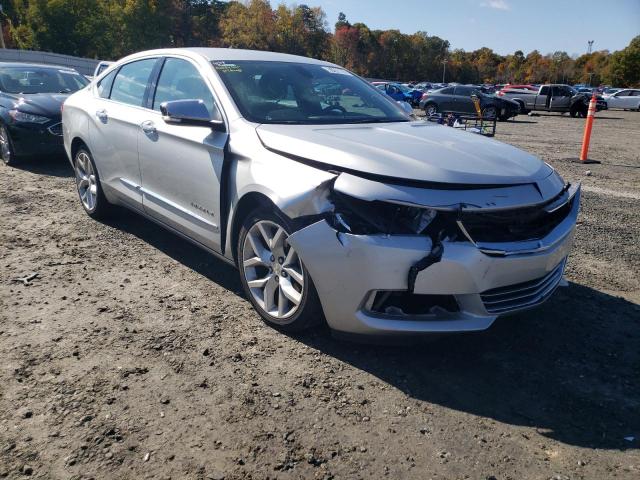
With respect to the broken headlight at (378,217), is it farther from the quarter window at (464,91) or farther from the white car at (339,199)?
the quarter window at (464,91)

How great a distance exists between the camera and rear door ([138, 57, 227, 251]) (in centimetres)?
358

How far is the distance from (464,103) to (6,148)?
2068cm

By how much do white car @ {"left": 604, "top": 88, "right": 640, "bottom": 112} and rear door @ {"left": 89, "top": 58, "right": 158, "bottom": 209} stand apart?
40865 mm

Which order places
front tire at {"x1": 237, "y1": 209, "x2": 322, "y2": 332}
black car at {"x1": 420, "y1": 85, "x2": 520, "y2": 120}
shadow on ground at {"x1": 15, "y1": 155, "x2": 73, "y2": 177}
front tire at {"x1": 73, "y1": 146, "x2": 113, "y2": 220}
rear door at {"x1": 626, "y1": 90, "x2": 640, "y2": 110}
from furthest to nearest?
rear door at {"x1": 626, "y1": 90, "x2": 640, "y2": 110} → black car at {"x1": 420, "y1": 85, "x2": 520, "y2": 120} → shadow on ground at {"x1": 15, "y1": 155, "x2": 73, "y2": 177} → front tire at {"x1": 73, "y1": 146, "x2": 113, "y2": 220} → front tire at {"x1": 237, "y1": 209, "x2": 322, "y2": 332}

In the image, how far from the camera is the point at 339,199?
281cm

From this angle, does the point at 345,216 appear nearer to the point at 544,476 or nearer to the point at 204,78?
the point at 544,476

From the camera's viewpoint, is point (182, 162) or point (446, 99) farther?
point (446, 99)

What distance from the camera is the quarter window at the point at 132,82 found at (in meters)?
4.50

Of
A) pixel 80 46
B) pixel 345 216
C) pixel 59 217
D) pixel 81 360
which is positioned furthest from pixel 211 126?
pixel 80 46

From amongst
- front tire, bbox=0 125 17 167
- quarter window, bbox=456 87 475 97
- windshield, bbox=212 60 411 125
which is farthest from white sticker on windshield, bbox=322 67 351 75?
quarter window, bbox=456 87 475 97

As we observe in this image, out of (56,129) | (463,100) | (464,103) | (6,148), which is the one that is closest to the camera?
(56,129)

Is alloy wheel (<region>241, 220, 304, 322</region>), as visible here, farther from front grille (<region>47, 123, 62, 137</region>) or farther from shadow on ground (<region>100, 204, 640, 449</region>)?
front grille (<region>47, 123, 62, 137</region>)

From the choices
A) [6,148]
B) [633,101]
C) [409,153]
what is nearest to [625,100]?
[633,101]

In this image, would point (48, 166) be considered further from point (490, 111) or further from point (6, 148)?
point (490, 111)
